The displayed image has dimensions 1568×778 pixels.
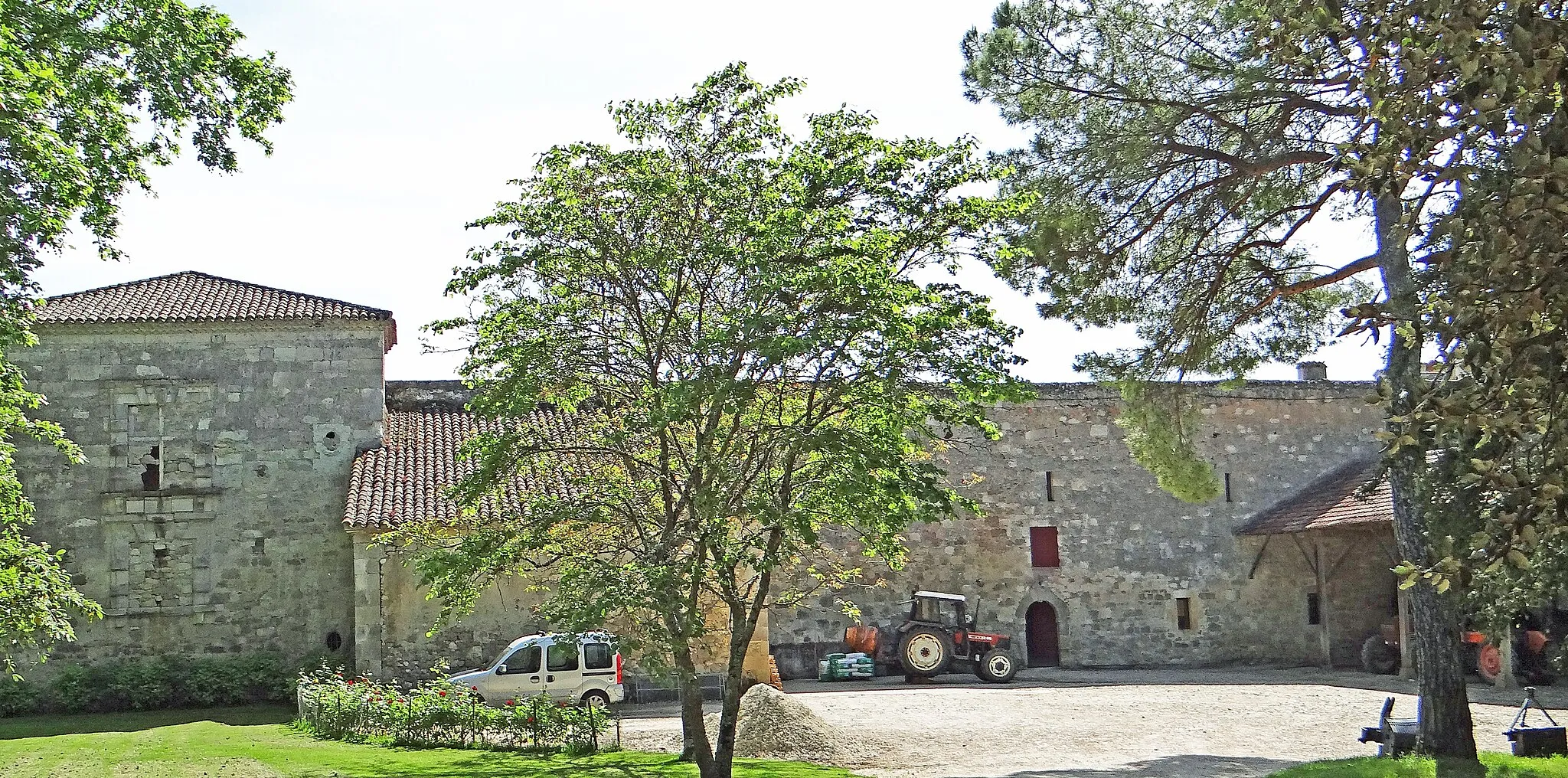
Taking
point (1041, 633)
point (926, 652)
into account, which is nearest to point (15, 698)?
point (926, 652)

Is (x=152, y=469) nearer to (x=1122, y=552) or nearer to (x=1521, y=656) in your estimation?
(x=1122, y=552)

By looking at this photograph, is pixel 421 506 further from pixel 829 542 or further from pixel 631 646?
pixel 631 646

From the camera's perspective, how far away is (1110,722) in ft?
53.5

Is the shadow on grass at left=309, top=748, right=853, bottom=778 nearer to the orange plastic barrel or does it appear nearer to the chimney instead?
the orange plastic barrel

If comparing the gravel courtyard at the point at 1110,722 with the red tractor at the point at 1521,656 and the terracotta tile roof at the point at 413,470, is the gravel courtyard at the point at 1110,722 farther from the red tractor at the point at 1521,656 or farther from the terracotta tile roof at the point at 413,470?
the terracotta tile roof at the point at 413,470

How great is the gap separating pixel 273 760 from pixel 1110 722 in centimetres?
986

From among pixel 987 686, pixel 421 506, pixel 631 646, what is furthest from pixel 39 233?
pixel 987 686

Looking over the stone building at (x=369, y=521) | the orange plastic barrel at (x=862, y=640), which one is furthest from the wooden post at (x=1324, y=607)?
the orange plastic barrel at (x=862, y=640)

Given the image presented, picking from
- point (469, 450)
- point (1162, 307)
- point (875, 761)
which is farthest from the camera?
point (1162, 307)

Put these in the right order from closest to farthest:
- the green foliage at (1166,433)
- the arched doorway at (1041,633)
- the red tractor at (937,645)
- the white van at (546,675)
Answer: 1. the green foliage at (1166,433)
2. the white van at (546,675)
3. the red tractor at (937,645)
4. the arched doorway at (1041,633)

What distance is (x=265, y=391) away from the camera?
69.9 feet

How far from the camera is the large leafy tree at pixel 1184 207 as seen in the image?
38.6 ft

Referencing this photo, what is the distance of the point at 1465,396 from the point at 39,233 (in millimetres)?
9717

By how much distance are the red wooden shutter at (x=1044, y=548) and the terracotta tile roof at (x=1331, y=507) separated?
12.5 feet
